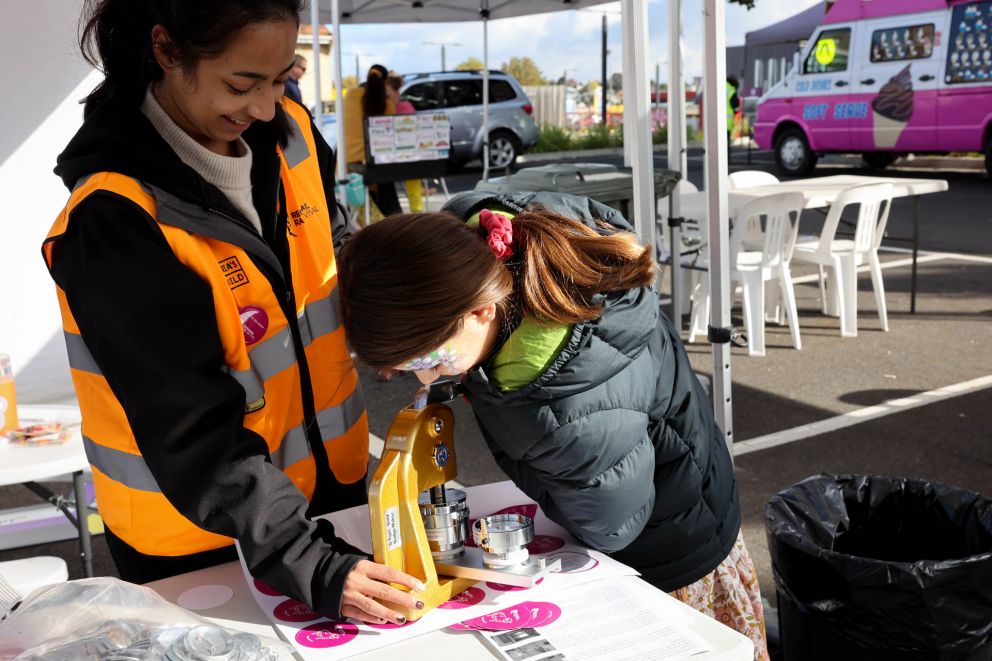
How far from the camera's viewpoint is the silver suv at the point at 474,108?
1639 cm

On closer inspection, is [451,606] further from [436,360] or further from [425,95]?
[425,95]

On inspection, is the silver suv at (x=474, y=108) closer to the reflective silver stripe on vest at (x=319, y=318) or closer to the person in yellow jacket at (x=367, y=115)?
the person in yellow jacket at (x=367, y=115)

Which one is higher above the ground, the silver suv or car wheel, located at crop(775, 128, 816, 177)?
the silver suv

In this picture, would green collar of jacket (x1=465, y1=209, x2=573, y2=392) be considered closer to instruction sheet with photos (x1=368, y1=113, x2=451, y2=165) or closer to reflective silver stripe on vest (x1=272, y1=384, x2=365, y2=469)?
reflective silver stripe on vest (x1=272, y1=384, x2=365, y2=469)

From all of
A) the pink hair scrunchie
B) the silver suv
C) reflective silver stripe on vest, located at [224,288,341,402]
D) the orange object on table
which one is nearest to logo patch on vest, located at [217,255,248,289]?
reflective silver stripe on vest, located at [224,288,341,402]

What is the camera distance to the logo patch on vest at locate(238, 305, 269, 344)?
1460 mm

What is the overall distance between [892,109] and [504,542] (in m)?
14.2

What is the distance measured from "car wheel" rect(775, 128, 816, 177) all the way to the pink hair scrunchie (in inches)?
596

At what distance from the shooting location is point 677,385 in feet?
5.05

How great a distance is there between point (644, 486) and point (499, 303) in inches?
14.0

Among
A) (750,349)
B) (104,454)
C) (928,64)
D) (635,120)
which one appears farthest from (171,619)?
(928,64)

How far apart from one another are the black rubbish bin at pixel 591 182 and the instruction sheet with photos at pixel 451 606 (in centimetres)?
384

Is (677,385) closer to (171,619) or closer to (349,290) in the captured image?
(349,290)

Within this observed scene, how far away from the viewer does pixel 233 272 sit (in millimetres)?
1436
